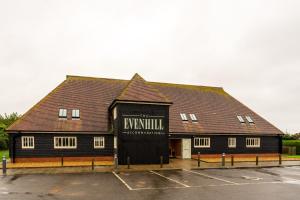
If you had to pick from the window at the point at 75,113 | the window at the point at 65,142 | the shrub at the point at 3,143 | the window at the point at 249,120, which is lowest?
the shrub at the point at 3,143

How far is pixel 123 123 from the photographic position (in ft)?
78.6

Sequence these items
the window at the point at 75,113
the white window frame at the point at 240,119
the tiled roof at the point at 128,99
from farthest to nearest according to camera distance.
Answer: the white window frame at the point at 240,119
the window at the point at 75,113
the tiled roof at the point at 128,99

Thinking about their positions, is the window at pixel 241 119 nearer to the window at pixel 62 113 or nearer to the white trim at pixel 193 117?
the white trim at pixel 193 117

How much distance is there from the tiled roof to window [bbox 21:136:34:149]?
0.94 m

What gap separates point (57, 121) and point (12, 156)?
5.11 meters

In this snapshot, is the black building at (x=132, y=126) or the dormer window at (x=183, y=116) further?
the dormer window at (x=183, y=116)

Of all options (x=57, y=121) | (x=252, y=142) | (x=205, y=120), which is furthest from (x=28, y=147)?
(x=252, y=142)

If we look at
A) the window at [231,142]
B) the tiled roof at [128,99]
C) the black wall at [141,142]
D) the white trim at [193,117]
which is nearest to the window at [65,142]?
the tiled roof at [128,99]

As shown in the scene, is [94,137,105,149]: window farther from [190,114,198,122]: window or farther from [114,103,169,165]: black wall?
[190,114,198,122]: window

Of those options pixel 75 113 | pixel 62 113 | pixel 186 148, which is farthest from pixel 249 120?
pixel 62 113

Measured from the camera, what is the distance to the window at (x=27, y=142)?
989 inches

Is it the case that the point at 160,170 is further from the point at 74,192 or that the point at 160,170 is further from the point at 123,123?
the point at 74,192

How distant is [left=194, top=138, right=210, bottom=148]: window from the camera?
30.1 meters

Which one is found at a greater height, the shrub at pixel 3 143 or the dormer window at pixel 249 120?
the dormer window at pixel 249 120
